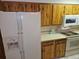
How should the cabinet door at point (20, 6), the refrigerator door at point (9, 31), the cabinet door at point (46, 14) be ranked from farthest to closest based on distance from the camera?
the cabinet door at point (46, 14), the cabinet door at point (20, 6), the refrigerator door at point (9, 31)

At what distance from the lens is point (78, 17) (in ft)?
13.7

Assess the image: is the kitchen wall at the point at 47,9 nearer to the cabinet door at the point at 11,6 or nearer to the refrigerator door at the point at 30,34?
the cabinet door at the point at 11,6

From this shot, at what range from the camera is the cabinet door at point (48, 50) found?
3.35 m

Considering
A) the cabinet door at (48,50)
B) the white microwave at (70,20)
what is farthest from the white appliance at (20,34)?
the white microwave at (70,20)

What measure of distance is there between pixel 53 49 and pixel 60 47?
0.80 ft

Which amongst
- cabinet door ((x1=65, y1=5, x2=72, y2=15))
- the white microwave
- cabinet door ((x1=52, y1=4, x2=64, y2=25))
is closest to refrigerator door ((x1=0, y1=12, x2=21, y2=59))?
cabinet door ((x1=52, y1=4, x2=64, y2=25))

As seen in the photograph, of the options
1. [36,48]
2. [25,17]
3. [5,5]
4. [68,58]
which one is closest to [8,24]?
[25,17]

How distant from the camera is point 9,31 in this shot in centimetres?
257

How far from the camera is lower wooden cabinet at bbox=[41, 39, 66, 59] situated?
3368 millimetres

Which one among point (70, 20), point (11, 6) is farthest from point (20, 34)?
point (70, 20)

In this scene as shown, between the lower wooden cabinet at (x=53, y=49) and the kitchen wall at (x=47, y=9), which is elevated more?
the kitchen wall at (x=47, y=9)

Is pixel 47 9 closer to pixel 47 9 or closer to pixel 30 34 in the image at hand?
pixel 47 9

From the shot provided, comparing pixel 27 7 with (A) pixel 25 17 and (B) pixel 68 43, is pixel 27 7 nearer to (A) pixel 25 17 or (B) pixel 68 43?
(A) pixel 25 17

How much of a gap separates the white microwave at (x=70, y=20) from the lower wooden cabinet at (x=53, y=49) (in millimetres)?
604
